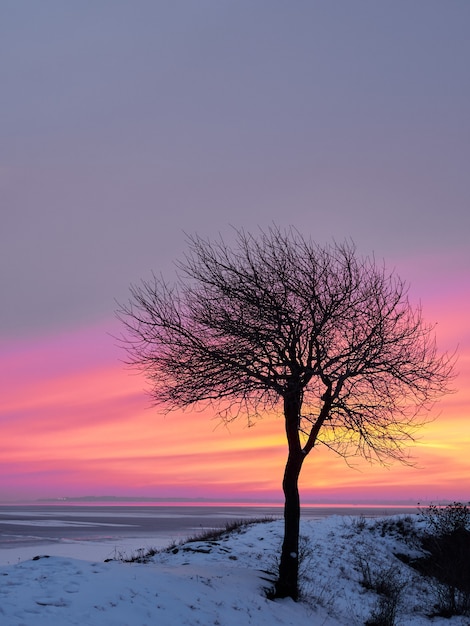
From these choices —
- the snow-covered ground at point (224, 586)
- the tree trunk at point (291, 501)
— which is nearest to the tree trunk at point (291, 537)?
the tree trunk at point (291, 501)

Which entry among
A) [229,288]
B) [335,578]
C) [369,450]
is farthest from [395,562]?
[229,288]

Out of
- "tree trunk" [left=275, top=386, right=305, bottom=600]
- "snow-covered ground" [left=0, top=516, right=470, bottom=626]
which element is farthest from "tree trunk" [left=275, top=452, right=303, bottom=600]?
"snow-covered ground" [left=0, top=516, right=470, bottom=626]

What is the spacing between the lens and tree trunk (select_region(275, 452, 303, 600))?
18844 millimetres

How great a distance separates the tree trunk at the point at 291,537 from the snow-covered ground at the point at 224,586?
46cm

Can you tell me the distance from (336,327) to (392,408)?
3.13 m

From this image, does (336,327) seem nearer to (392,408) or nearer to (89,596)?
(392,408)

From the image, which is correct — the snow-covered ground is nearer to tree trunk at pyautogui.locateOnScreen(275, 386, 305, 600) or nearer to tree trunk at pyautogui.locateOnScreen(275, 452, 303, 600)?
tree trunk at pyautogui.locateOnScreen(275, 452, 303, 600)

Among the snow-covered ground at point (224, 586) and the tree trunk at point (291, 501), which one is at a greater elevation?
the tree trunk at point (291, 501)

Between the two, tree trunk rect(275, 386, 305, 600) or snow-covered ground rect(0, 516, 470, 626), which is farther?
tree trunk rect(275, 386, 305, 600)

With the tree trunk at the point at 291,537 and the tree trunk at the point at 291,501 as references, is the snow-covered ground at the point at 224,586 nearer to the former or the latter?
the tree trunk at the point at 291,537

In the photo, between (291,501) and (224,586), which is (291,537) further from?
(224,586)

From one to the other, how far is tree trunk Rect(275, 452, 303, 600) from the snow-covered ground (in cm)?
46

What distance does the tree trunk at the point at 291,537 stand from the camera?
1884 centimetres

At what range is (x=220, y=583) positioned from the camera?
17094 millimetres
